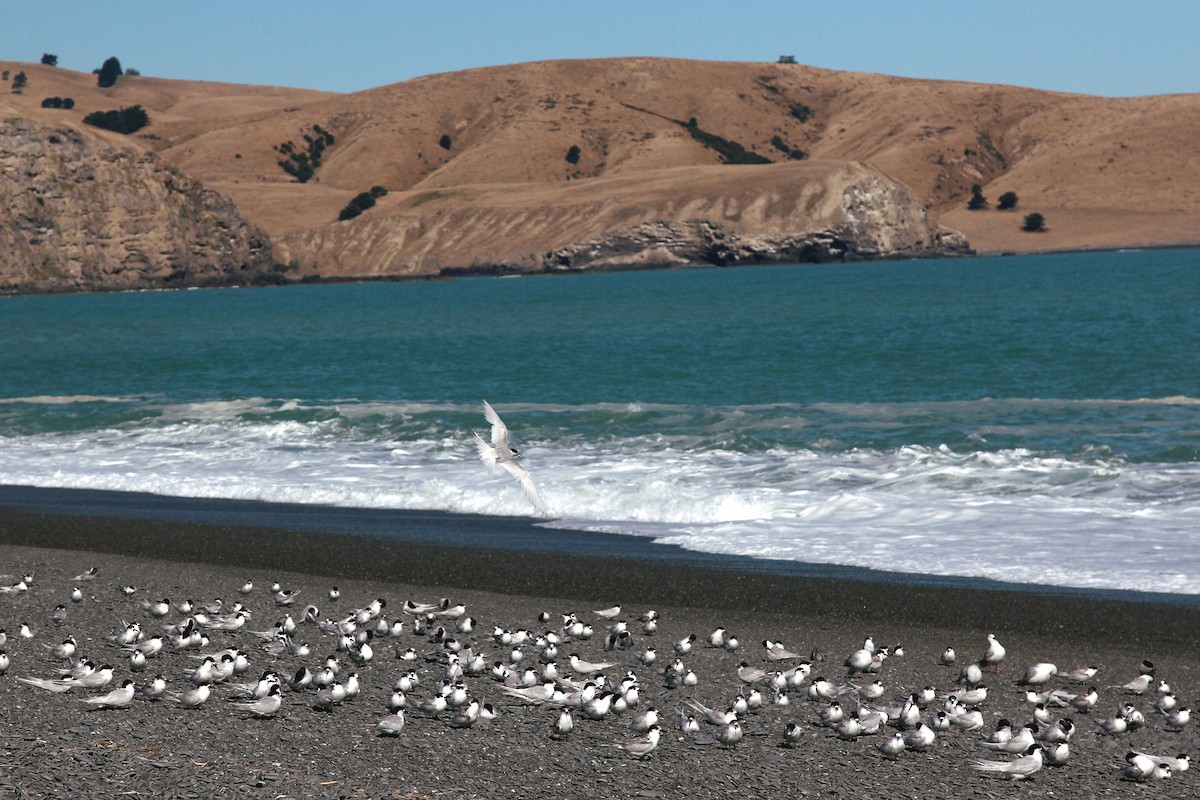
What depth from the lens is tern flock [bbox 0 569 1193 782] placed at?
376 inches

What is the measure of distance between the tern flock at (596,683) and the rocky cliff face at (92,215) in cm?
13677

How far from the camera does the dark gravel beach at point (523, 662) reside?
8.66 metres

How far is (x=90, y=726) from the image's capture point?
31.3ft

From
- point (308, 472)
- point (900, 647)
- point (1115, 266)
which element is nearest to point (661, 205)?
point (1115, 266)

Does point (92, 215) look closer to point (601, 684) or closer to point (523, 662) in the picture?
point (523, 662)

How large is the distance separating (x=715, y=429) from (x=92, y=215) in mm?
127219

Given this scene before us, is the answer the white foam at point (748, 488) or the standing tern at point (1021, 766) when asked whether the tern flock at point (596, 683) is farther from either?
the white foam at point (748, 488)

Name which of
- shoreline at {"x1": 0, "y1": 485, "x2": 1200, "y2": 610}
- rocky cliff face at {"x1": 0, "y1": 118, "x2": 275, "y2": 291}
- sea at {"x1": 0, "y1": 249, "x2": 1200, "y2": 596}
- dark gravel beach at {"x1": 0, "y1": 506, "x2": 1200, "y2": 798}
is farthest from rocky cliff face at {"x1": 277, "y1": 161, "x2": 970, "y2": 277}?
dark gravel beach at {"x1": 0, "y1": 506, "x2": 1200, "y2": 798}

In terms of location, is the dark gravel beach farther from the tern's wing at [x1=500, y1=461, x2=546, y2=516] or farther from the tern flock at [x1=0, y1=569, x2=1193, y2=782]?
the tern's wing at [x1=500, y1=461, x2=546, y2=516]

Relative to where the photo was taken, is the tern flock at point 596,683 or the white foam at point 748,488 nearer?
the tern flock at point 596,683

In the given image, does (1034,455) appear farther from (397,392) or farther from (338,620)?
(397,392)

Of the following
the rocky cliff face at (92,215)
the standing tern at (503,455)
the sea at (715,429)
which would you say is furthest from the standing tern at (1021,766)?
the rocky cliff face at (92,215)

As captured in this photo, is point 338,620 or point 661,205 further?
point 661,205

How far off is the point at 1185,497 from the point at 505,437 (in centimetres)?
981
